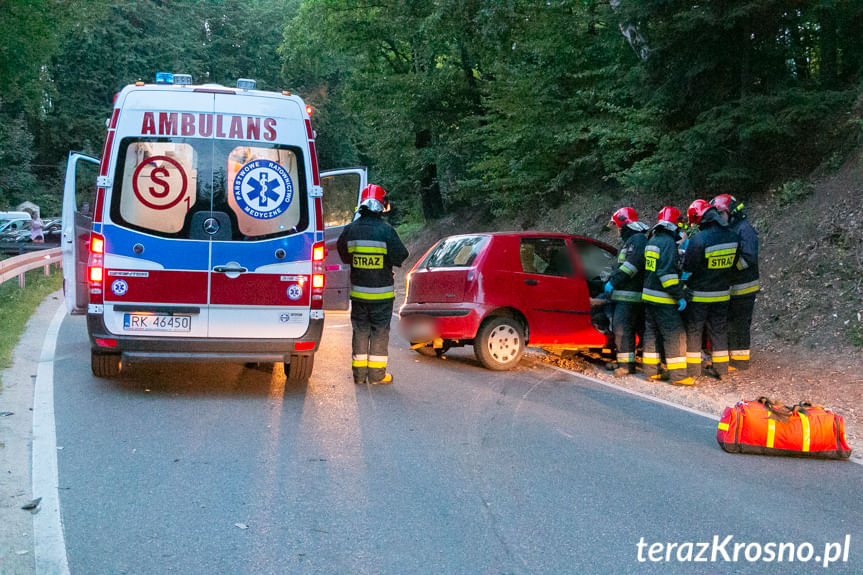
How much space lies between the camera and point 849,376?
952 centimetres

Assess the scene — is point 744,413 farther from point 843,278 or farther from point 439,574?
point 843,278

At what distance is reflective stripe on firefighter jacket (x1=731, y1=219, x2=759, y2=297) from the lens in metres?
9.97

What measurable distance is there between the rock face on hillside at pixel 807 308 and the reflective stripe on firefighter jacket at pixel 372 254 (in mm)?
2936

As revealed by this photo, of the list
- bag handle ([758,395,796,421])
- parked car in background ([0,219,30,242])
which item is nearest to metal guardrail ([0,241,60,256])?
parked car in background ([0,219,30,242])

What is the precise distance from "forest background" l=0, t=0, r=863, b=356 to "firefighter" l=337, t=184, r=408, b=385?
5266mm

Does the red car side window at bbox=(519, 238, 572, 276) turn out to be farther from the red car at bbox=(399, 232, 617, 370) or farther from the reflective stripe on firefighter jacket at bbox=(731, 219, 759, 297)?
the reflective stripe on firefighter jacket at bbox=(731, 219, 759, 297)

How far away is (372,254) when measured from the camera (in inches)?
361

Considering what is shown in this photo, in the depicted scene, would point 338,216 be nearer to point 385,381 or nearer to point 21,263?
point 385,381

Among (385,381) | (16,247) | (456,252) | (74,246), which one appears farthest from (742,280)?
(16,247)

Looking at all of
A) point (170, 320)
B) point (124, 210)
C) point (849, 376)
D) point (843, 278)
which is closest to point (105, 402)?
point (170, 320)

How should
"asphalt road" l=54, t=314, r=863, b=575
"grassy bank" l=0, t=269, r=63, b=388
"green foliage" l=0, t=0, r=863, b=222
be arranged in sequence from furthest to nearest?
"green foliage" l=0, t=0, r=863, b=222
"grassy bank" l=0, t=269, r=63, b=388
"asphalt road" l=54, t=314, r=863, b=575

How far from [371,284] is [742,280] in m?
4.19

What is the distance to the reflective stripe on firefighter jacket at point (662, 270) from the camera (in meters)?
9.55

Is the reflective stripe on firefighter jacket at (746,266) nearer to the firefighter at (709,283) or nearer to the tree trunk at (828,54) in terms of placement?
the firefighter at (709,283)
